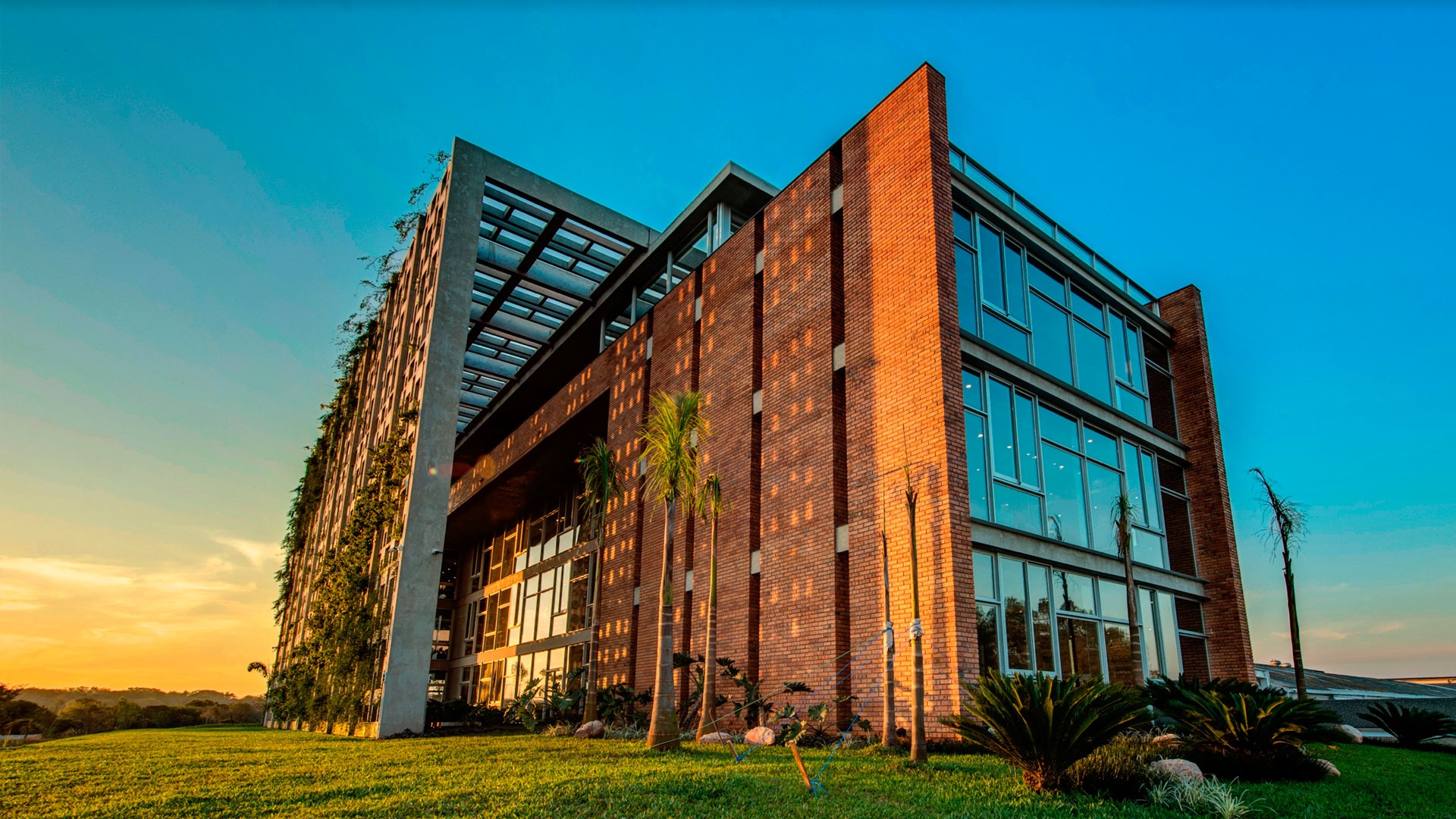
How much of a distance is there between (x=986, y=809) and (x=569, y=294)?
86.5ft

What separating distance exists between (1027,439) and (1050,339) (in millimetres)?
2958

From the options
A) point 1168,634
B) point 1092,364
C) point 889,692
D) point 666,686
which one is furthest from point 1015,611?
point 1092,364

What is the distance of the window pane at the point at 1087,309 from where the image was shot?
18781 mm

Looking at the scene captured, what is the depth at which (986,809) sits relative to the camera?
24.6 ft

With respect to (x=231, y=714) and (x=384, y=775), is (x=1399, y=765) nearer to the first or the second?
(x=384, y=775)

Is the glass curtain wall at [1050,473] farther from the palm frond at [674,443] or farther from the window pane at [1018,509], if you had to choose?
the palm frond at [674,443]

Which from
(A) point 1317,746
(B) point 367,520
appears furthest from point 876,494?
(B) point 367,520

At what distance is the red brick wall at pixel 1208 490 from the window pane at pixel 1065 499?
17.5 ft

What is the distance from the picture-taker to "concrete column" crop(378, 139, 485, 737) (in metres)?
21.2

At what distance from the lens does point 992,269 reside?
1650cm

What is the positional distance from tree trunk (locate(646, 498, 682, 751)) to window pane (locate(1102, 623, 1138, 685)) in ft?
27.4

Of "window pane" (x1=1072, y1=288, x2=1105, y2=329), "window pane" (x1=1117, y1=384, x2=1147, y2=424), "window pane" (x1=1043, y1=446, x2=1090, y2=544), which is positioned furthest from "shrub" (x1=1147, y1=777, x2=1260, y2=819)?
"window pane" (x1=1072, y1=288, x2=1105, y2=329)

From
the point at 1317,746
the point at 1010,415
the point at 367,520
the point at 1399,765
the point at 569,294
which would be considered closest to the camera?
the point at 1399,765

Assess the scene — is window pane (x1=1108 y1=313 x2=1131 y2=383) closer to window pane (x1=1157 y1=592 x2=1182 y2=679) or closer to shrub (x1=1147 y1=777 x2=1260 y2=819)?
window pane (x1=1157 y1=592 x2=1182 y2=679)
